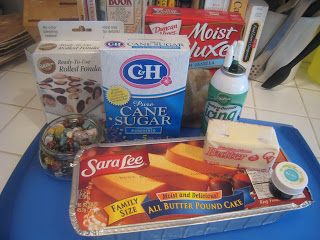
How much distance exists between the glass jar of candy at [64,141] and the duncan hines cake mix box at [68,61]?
0.06m

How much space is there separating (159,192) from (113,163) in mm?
131

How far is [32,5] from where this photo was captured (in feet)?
3.14

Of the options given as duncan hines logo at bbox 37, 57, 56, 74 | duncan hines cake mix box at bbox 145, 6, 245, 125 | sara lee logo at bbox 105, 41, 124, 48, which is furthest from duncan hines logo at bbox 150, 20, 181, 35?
duncan hines logo at bbox 37, 57, 56, 74

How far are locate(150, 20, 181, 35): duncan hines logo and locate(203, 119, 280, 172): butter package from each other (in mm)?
285

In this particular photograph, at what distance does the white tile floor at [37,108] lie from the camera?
2.71ft

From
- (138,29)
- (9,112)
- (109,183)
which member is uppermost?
(138,29)

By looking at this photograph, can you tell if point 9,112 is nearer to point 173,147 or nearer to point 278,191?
point 173,147

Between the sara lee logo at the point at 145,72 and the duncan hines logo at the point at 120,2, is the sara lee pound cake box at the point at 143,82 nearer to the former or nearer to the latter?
the sara lee logo at the point at 145,72

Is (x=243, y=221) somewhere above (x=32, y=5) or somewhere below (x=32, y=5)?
below

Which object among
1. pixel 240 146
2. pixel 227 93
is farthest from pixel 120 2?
pixel 240 146

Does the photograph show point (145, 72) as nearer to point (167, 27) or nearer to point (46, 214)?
point (167, 27)

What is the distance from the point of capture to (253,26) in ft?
3.18

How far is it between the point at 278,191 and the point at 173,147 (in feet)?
0.84

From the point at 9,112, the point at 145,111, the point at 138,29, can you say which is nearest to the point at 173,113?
the point at 145,111
